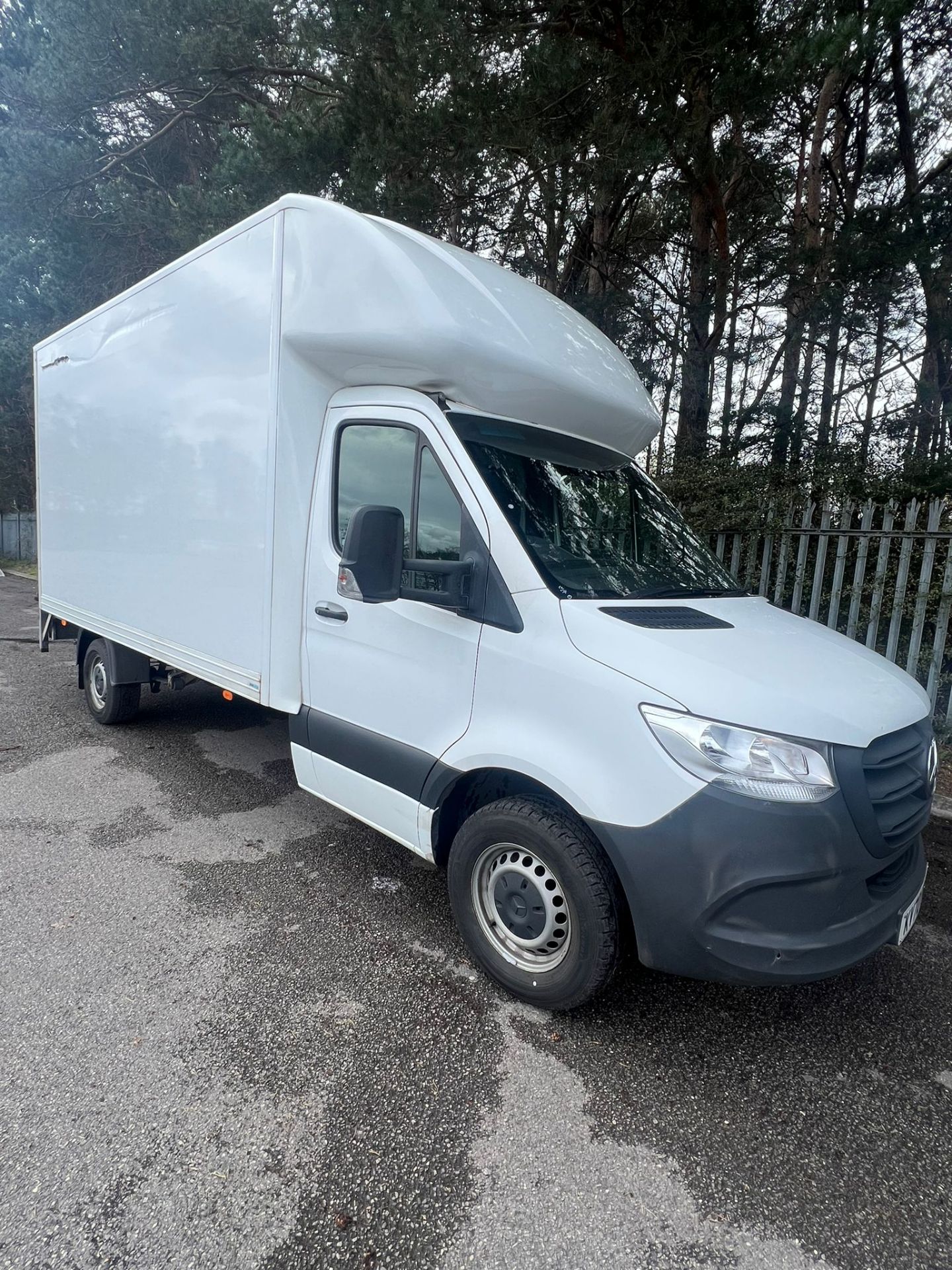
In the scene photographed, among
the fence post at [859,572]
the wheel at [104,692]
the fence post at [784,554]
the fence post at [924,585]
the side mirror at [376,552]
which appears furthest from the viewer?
the fence post at [784,554]

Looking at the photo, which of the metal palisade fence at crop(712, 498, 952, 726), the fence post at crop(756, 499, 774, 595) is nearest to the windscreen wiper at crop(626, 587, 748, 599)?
the metal palisade fence at crop(712, 498, 952, 726)

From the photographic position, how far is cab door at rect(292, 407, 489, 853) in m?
2.80

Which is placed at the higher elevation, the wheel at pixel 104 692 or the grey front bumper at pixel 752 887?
the grey front bumper at pixel 752 887

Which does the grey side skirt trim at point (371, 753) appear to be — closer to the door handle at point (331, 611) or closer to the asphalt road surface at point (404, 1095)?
the door handle at point (331, 611)

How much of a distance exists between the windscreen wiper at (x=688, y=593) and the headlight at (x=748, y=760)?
2.55 feet

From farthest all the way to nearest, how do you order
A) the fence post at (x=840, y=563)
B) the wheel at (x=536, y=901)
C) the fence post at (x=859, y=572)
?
the fence post at (x=840, y=563), the fence post at (x=859, y=572), the wheel at (x=536, y=901)

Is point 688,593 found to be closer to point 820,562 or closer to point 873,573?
point 820,562

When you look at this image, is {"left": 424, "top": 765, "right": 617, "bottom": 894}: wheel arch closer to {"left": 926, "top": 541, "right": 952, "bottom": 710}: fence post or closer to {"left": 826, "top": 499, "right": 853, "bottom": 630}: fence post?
{"left": 926, "top": 541, "right": 952, "bottom": 710}: fence post

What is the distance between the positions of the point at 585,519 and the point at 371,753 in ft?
4.58

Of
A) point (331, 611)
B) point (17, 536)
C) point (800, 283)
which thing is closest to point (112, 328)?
point (331, 611)

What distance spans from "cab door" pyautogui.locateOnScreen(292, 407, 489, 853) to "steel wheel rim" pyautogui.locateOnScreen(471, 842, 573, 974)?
370mm

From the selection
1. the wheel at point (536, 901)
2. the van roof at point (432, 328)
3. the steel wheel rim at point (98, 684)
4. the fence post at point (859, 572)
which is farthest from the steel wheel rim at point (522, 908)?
the fence post at point (859, 572)

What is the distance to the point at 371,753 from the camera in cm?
314

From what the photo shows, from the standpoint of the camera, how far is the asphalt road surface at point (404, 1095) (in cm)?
182
